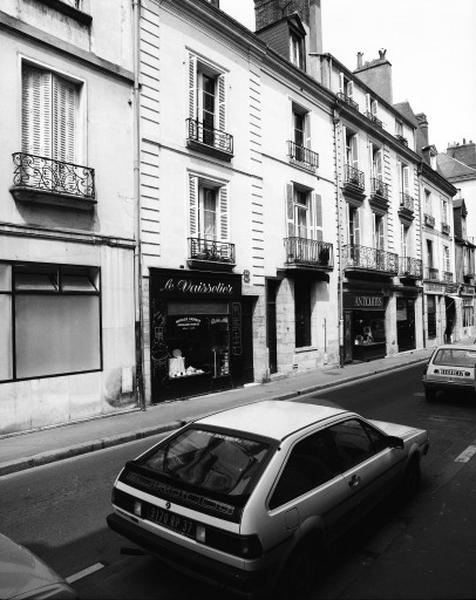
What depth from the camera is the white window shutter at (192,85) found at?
540 inches

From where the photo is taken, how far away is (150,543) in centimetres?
370

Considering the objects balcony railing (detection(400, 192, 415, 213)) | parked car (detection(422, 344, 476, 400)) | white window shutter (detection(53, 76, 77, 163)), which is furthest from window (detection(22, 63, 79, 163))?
balcony railing (detection(400, 192, 415, 213))

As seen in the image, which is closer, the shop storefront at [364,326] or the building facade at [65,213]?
the building facade at [65,213]

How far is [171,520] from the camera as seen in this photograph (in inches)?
143

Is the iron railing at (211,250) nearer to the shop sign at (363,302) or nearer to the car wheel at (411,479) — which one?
the shop sign at (363,302)

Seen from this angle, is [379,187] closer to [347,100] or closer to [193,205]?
[347,100]

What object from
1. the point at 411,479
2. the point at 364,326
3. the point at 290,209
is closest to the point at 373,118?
the point at 290,209

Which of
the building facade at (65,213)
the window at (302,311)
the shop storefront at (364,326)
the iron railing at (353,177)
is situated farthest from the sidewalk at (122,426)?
the iron railing at (353,177)

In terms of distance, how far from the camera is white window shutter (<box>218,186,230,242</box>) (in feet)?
48.1

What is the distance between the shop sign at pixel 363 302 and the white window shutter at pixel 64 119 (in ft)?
45.0

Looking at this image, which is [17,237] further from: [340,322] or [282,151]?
[340,322]

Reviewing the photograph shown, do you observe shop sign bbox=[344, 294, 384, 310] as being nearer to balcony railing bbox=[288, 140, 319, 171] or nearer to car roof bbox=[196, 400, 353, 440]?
balcony railing bbox=[288, 140, 319, 171]

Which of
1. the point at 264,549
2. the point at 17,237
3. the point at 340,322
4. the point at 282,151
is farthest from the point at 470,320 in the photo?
the point at 264,549

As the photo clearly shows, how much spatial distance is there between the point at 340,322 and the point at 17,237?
14.2 meters
